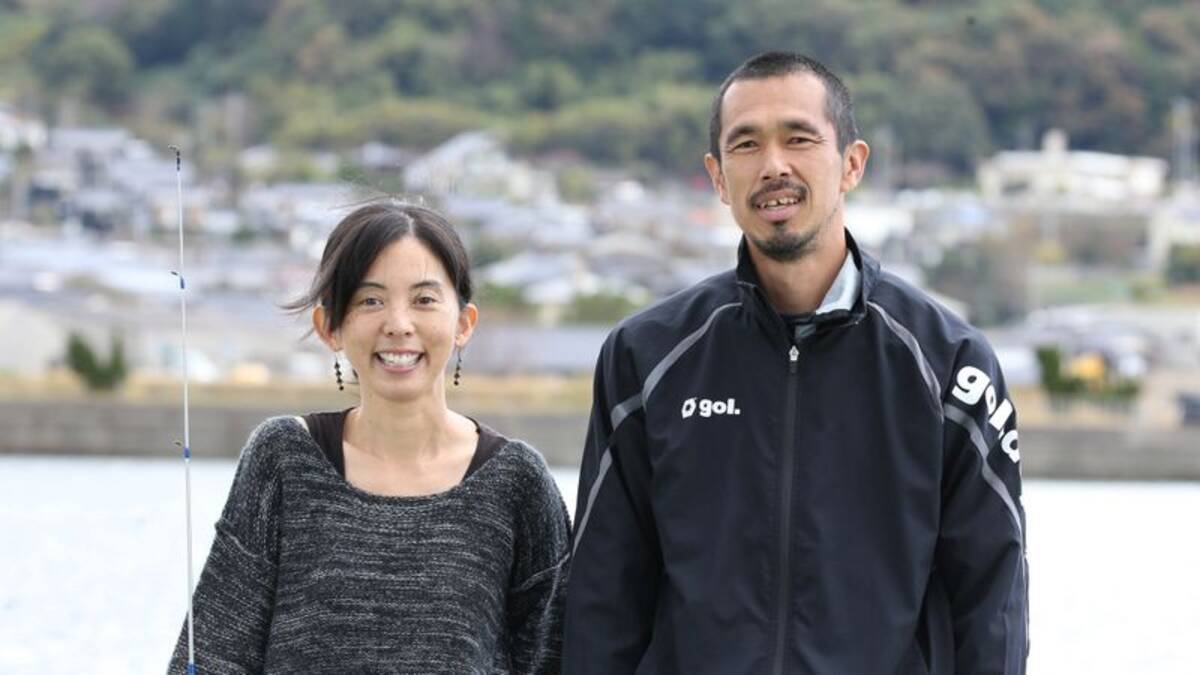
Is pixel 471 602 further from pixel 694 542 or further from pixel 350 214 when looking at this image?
pixel 350 214

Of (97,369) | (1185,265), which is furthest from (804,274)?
(1185,265)

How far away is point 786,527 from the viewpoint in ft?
8.82

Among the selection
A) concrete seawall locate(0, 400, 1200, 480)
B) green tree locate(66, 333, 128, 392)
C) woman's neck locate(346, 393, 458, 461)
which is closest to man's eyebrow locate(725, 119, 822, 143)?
woman's neck locate(346, 393, 458, 461)

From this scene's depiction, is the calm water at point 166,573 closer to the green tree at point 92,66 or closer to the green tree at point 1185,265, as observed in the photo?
the green tree at point 1185,265

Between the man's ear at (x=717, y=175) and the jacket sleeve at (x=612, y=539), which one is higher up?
the man's ear at (x=717, y=175)

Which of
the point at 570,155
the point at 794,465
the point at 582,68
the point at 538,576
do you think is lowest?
the point at 538,576

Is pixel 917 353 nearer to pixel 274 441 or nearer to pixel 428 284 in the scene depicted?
pixel 428 284

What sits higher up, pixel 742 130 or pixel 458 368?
pixel 742 130

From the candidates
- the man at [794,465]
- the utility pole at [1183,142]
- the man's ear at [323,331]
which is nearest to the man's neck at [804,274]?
the man at [794,465]

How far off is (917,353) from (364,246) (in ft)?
2.18

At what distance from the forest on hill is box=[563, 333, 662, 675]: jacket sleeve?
6138 centimetres

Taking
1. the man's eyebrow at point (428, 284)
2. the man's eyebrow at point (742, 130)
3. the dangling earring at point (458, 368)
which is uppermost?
the man's eyebrow at point (742, 130)

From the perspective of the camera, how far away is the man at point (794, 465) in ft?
8.81

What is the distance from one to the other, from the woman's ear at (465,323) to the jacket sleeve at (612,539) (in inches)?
7.2
